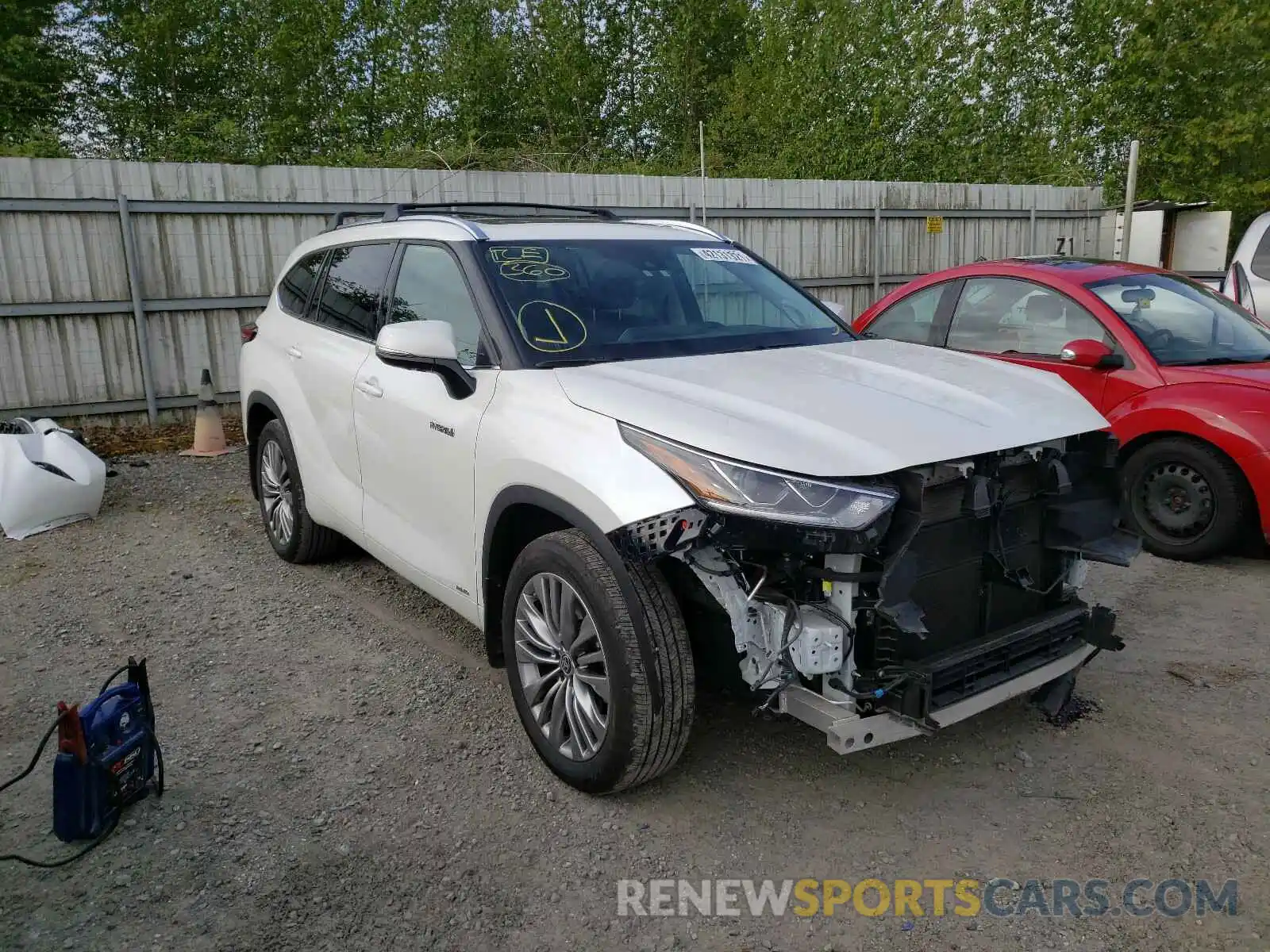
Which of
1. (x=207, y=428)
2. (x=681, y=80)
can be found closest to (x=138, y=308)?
(x=207, y=428)

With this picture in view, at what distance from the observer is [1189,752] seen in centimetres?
343

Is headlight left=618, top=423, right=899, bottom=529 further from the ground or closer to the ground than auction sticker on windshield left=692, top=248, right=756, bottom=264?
closer to the ground

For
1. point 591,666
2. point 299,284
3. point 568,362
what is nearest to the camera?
point 591,666

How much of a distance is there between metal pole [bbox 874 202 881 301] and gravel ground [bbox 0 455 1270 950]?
351 inches

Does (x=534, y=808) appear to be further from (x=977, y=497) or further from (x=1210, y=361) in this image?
(x=1210, y=361)

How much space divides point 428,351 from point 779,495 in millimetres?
1355

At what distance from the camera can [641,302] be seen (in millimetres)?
3893

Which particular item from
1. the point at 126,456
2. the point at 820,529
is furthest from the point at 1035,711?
the point at 126,456

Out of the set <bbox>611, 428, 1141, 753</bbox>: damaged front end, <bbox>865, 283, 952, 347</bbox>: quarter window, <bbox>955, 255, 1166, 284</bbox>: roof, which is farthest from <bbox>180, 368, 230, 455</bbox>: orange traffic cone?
<bbox>611, 428, 1141, 753</bbox>: damaged front end

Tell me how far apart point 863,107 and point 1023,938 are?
22.9 meters

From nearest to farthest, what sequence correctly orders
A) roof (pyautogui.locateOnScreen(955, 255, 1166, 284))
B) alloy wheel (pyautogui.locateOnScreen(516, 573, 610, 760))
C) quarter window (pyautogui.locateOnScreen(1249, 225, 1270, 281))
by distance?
alloy wheel (pyautogui.locateOnScreen(516, 573, 610, 760)), roof (pyautogui.locateOnScreen(955, 255, 1166, 284)), quarter window (pyautogui.locateOnScreen(1249, 225, 1270, 281))

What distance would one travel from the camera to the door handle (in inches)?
161

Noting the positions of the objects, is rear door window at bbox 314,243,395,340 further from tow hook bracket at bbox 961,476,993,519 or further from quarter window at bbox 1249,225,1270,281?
quarter window at bbox 1249,225,1270,281

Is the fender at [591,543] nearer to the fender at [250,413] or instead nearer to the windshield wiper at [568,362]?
the windshield wiper at [568,362]
